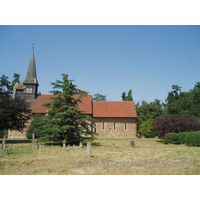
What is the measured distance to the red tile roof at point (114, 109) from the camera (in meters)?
37.9

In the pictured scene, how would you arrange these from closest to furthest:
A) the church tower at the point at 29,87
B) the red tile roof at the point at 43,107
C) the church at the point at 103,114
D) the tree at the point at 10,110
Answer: the tree at the point at 10,110 → the red tile roof at the point at 43,107 → the church at the point at 103,114 → the church tower at the point at 29,87

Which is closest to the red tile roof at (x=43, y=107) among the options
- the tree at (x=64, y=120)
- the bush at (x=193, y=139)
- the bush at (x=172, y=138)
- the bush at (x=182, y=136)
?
the tree at (x=64, y=120)

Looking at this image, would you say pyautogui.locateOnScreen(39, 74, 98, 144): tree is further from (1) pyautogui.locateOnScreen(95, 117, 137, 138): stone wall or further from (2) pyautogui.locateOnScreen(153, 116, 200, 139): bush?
(1) pyautogui.locateOnScreen(95, 117, 137, 138): stone wall

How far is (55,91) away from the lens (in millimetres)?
20938

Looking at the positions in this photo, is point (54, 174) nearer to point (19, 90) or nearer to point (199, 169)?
point (199, 169)

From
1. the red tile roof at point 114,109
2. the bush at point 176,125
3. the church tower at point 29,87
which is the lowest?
the bush at point 176,125

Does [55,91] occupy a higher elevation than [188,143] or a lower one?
higher

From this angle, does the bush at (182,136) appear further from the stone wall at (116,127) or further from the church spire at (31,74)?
the church spire at (31,74)

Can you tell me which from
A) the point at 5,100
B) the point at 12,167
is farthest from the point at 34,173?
the point at 5,100

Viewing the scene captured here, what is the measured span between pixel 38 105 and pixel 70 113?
18.3m

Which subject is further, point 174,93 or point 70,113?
point 174,93

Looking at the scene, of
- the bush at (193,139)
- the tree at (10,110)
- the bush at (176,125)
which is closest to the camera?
the bush at (193,139)

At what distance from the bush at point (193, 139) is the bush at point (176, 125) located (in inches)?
129
